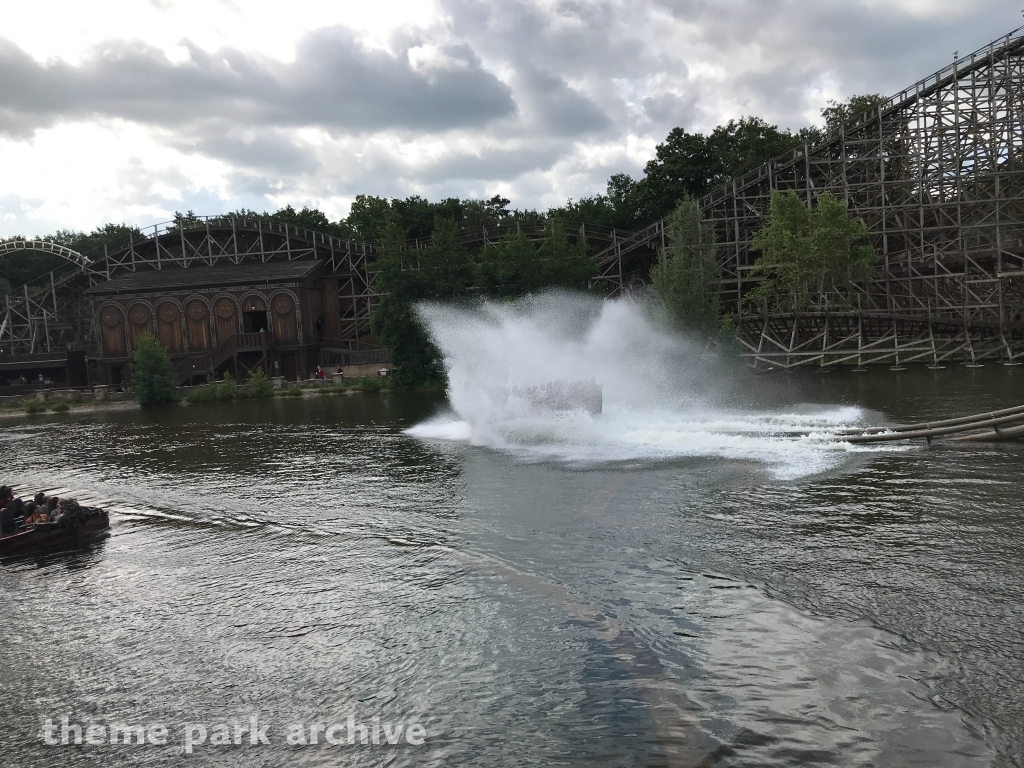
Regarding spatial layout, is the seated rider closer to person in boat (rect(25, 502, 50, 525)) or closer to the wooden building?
person in boat (rect(25, 502, 50, 525))

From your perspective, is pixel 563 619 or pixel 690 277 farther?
pixel 690 277

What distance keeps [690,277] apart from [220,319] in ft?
122

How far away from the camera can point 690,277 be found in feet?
158

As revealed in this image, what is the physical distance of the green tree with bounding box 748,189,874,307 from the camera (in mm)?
48062

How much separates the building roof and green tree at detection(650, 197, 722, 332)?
29.5 metres

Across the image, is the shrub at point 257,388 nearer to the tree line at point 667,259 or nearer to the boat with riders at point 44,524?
the tree line at point 667,259

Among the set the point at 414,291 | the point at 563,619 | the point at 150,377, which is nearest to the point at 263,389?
the point at 150,377

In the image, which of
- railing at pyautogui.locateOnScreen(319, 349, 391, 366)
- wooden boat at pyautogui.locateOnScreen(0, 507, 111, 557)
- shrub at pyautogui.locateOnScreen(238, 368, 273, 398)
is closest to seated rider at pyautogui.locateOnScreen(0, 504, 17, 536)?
wooden boat at pyautogui.locateOnScreen(0, 507, 111, 557)

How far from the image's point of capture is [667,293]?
157ft

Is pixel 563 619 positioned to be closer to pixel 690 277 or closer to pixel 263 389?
pixel 690 277

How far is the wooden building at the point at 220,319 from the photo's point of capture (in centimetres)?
6419

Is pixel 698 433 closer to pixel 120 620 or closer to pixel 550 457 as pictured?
pixel 550 457

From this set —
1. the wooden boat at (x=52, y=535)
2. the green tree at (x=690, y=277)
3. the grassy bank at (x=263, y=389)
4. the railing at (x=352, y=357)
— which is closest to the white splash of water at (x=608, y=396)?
the green tree at (x=690, y=277)

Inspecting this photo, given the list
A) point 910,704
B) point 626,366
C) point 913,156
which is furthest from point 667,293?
point 910,704
